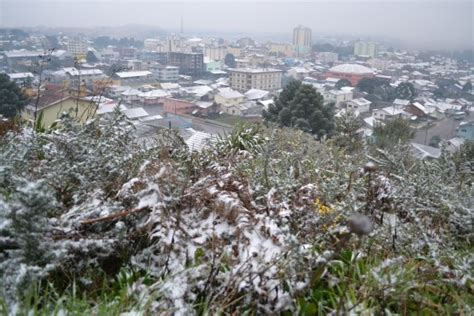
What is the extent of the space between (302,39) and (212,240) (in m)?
70.8

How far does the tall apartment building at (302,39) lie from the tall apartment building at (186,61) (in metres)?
29.2

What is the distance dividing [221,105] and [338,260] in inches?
922

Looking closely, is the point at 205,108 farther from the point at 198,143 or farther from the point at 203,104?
the point at 198,143

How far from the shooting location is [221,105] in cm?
2497

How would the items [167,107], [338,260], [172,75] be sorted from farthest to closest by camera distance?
[172,75] → [167,107] → [338,260]

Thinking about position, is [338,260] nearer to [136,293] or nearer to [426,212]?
[136,293]

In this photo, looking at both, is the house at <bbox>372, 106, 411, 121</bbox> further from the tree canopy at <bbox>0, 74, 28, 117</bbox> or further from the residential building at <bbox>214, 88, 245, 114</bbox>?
the tree canopy at <bbox>0, 74, 28, 117</bbox>

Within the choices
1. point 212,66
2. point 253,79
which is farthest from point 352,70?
point 212,66

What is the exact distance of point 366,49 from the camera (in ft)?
206

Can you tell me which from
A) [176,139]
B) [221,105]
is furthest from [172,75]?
[176,139]

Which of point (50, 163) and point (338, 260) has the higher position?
point (50, 163)

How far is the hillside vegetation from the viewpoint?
5.00 feet

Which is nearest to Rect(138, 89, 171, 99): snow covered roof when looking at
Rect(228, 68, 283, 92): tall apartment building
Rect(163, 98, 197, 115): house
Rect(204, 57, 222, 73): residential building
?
Rect(163, 98, 197, 115): house

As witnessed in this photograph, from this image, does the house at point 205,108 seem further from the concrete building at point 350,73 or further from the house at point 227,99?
the concrete building at point 350,73
